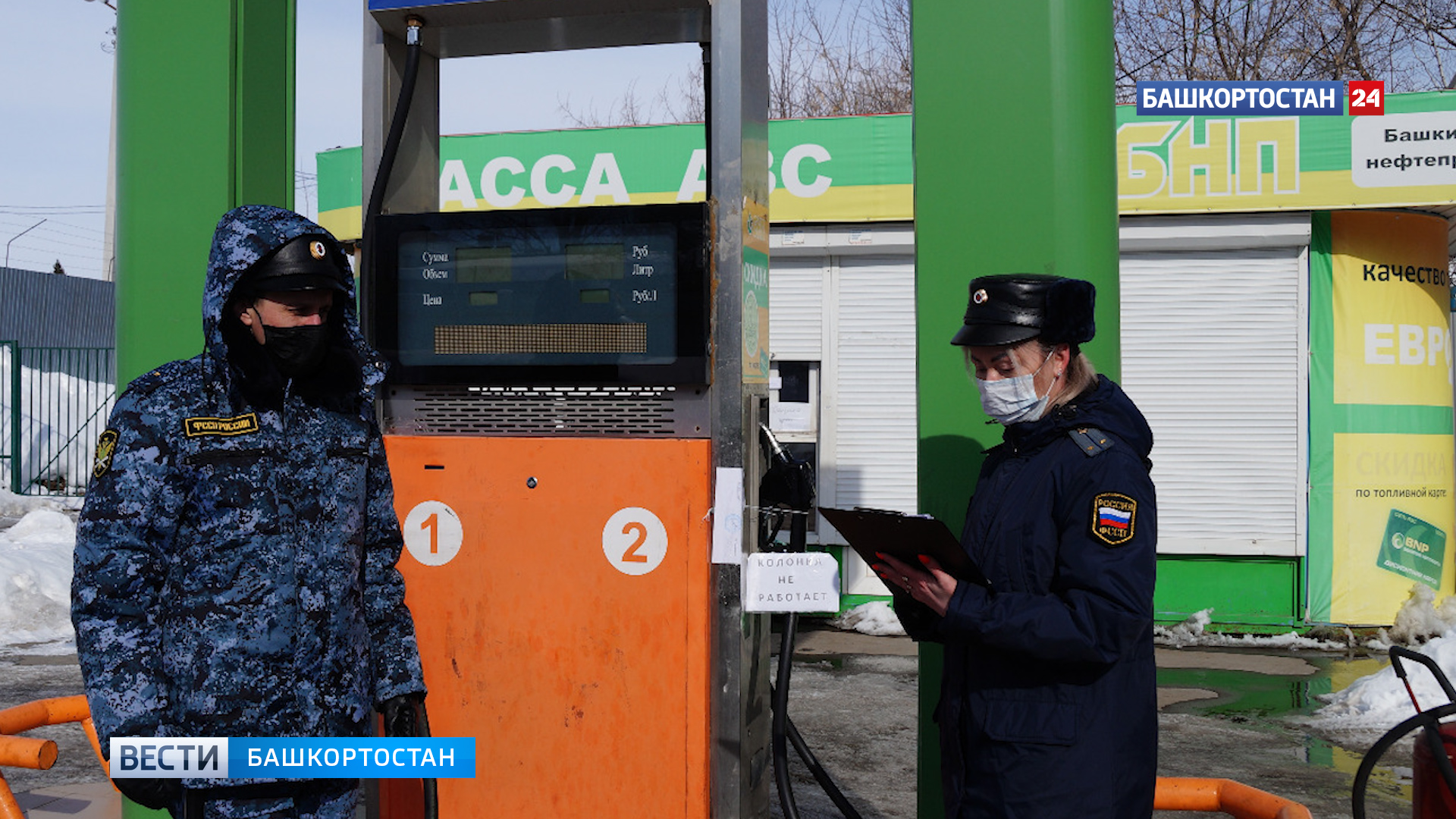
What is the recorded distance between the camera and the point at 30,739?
3.22 m

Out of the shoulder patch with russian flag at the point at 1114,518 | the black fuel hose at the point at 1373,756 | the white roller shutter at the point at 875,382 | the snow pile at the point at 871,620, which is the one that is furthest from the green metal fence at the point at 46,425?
the shoulder patch with russian flag at the point at 1114,518

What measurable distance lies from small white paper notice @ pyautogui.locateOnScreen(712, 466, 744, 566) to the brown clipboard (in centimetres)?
53

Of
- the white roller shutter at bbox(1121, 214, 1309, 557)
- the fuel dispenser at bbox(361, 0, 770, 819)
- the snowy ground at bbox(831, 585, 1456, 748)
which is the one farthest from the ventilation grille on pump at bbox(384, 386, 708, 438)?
the white roller shutter at bbox(1121, 214, 1309, 557)

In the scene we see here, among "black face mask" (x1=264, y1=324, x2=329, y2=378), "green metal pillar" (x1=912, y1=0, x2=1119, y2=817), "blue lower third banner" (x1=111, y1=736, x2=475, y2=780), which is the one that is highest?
"green metal pillar" (x1=912, y1=0, x2=1119, y2=817)

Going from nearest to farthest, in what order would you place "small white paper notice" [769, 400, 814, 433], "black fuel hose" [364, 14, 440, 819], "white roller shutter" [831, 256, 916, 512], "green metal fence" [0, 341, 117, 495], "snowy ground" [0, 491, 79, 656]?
1. "black fuel hose" [364, 14, 440, 819]
2. "snowy ground" [0, 491, 79, 656]
3. "white roller shutter" [831, 256, 916, 512]
4. "small white paper notice" [769, 400, 814, 433]
5. "green metal fence" [0, 341, 117, 495]

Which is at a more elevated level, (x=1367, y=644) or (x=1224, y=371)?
(x=1224, y=371)

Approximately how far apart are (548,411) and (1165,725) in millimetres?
4996

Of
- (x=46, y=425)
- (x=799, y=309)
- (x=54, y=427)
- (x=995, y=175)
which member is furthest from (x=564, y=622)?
(x=54, y=427)

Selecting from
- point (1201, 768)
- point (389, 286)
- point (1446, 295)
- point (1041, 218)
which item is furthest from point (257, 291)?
point (1446, 295)

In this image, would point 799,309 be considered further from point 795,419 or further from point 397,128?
point 397,128

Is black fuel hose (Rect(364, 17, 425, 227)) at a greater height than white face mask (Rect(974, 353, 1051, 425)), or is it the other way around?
black fuel hose (Rect(364, 17, 425, 227))

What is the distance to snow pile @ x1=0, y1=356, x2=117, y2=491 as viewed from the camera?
18719mm

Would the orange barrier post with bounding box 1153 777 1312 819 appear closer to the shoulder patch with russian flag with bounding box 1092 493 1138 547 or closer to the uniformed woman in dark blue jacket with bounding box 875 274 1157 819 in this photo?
the uniformed woman in dark blue jacket with bounding box 875 274 1157 819

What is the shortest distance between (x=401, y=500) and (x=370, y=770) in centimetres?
107
